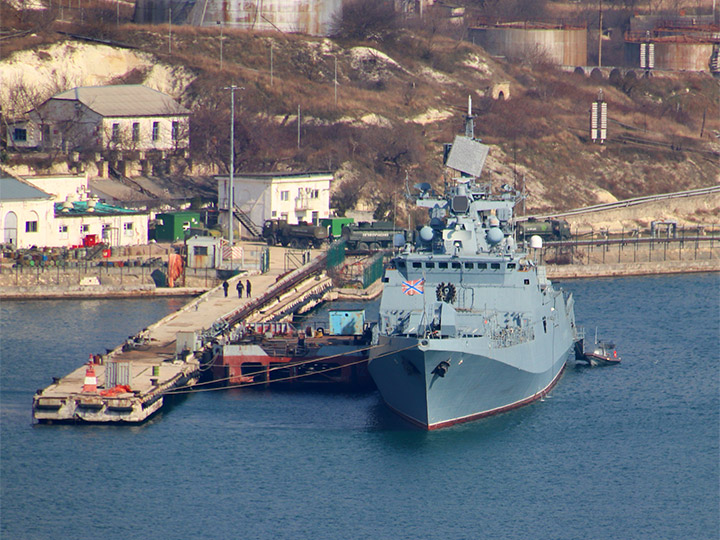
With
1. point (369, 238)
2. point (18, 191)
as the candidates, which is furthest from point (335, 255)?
point (18, 191)

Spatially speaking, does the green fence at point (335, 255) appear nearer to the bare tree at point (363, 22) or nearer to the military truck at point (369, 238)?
the military truck at point (369, 238)

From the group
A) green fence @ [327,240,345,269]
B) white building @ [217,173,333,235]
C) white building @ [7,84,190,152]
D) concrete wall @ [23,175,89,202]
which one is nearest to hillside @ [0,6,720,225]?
white building @ [7,84,190,152]

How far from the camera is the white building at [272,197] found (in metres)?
106

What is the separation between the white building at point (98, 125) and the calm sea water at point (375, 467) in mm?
47173

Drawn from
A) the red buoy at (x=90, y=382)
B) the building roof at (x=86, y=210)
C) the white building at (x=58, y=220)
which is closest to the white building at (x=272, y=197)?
the building roof at (x=86, y=210)

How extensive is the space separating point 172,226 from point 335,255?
13.8 metres

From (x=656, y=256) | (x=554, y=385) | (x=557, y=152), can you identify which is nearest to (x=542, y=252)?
(x=656, y=256)

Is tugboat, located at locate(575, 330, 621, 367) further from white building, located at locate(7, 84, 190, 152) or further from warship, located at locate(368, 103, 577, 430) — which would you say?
white building, located at locate(7, 84, 190, 152)

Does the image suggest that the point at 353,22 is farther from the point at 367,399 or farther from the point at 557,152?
the point at 367,399

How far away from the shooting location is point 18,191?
312 feet

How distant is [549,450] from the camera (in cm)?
5612

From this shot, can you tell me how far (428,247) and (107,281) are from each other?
31478 millimetres

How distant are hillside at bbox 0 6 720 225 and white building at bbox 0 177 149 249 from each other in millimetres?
14830

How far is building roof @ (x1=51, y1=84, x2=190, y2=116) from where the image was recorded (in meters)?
116
